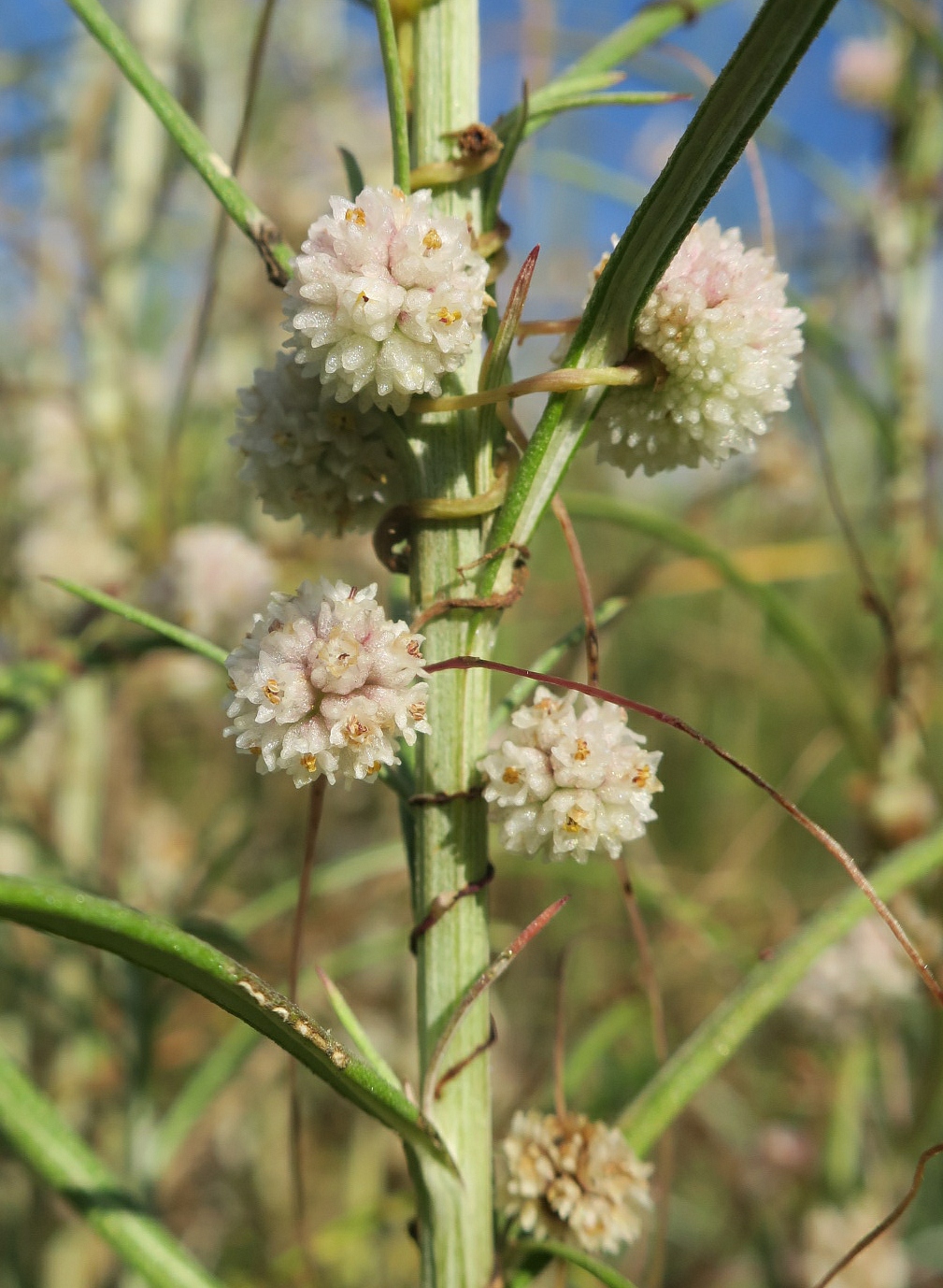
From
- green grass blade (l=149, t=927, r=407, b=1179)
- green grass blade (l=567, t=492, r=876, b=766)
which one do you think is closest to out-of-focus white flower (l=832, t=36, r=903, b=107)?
green grass blade (l=567, t=492, r=876, b=766)

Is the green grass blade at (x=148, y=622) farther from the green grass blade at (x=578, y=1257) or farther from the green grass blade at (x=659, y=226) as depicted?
the green grass blade at (x=578, y=1257)

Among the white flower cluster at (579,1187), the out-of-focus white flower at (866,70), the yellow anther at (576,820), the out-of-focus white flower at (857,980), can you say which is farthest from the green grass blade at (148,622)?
the out-of-focus white flower at (866,70)

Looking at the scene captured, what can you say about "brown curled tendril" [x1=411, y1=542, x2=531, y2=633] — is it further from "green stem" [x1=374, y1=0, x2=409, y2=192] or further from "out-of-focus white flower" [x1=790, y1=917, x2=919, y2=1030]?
"out-of-focus white flower" [x1=790, y1=917, x2=919, y2=1030]

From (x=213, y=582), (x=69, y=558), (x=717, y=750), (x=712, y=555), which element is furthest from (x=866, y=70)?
(x=717, y=750)

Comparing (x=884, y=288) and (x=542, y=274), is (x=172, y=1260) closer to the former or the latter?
(x=884, y=288)

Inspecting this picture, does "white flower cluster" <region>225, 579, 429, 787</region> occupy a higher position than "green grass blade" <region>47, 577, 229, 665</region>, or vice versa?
"green grass blade" <region>47, 577, 229, 665</region>

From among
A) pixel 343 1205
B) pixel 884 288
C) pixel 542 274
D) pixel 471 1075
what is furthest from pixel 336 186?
pixel 471 1075
